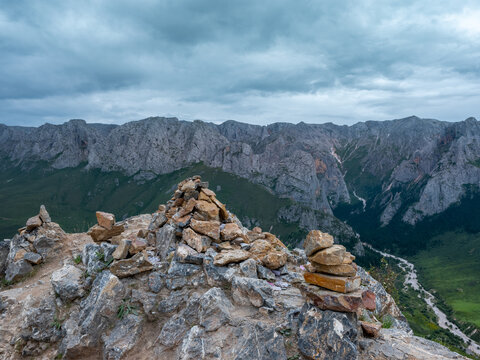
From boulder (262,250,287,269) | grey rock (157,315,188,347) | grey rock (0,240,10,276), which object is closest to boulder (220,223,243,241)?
boulder (262,250,287,269)

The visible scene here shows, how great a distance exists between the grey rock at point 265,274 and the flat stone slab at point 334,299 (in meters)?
3.96

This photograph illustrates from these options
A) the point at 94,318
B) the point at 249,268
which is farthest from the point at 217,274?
the point at 94,318

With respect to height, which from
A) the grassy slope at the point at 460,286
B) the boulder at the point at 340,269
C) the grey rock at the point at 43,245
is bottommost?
the grassy slope at the point at 460,286

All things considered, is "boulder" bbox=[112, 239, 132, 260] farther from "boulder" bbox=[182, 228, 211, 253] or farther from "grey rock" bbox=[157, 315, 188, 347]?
"grey rock" bbox=[157, 315, 188, 347]

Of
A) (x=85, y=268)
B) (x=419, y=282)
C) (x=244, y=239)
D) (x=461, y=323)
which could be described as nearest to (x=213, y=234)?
(x=244, y=239)

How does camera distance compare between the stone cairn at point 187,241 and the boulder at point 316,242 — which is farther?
the stone cairn at point 187,241

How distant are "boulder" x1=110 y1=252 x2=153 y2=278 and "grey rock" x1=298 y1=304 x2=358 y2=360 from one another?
1025cm

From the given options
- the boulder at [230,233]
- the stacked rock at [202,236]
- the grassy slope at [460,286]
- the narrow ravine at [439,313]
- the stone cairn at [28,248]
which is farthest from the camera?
the grassy slope at [460,286]

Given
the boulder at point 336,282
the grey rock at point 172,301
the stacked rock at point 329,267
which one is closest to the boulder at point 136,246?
the grey rock at point 172,301

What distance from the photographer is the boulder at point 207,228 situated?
59.0 feet

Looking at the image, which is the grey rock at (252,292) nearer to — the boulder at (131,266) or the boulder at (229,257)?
the boulder at (229,257)

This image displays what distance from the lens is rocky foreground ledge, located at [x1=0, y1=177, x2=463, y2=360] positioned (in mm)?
10797

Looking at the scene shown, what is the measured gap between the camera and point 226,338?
38.5 feet

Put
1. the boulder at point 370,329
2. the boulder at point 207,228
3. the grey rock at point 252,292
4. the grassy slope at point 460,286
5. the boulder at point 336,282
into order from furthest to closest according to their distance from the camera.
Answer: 1. the grassy slope at point 460,286
2. the boulder at point 207,228
3. the grey rock at point 252,292
4. the boulder at point 370,329
5. the boulder at point 336,282
